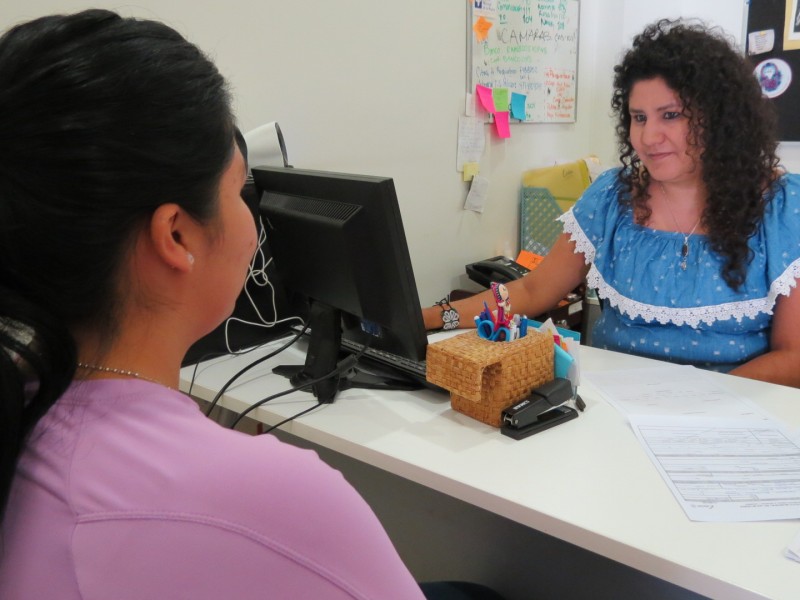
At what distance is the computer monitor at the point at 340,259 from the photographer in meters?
1.06

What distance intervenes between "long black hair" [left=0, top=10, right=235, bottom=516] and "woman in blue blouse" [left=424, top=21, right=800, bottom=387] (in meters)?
1.08

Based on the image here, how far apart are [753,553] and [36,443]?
78cm

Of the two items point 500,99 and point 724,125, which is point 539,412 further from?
point 500,99

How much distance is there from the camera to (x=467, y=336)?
3.92 feet

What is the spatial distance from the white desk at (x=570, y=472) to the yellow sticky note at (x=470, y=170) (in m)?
1.21

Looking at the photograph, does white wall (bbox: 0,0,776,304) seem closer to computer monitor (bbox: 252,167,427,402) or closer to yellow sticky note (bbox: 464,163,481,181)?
yellow sticky note (bbox: 464,163,481,181)

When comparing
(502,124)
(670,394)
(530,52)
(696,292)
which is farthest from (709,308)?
(530,52)

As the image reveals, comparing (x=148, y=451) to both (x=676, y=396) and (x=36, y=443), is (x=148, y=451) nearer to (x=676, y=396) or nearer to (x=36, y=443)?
(x=36, y=443)

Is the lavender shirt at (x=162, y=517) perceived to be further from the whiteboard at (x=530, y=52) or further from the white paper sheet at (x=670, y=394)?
the whiteboard at (x=530, y=52)

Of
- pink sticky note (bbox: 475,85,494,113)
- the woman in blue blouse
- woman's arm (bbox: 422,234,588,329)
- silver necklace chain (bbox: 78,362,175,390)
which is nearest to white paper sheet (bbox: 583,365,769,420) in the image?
the woman in blue blouse

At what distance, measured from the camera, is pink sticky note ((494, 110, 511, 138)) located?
8.16 ft

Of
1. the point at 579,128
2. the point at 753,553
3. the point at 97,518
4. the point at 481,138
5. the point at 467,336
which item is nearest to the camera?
the point at 97,518

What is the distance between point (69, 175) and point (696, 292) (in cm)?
140

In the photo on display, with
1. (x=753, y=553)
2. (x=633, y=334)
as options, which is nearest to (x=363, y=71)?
(x=633, y=334)
